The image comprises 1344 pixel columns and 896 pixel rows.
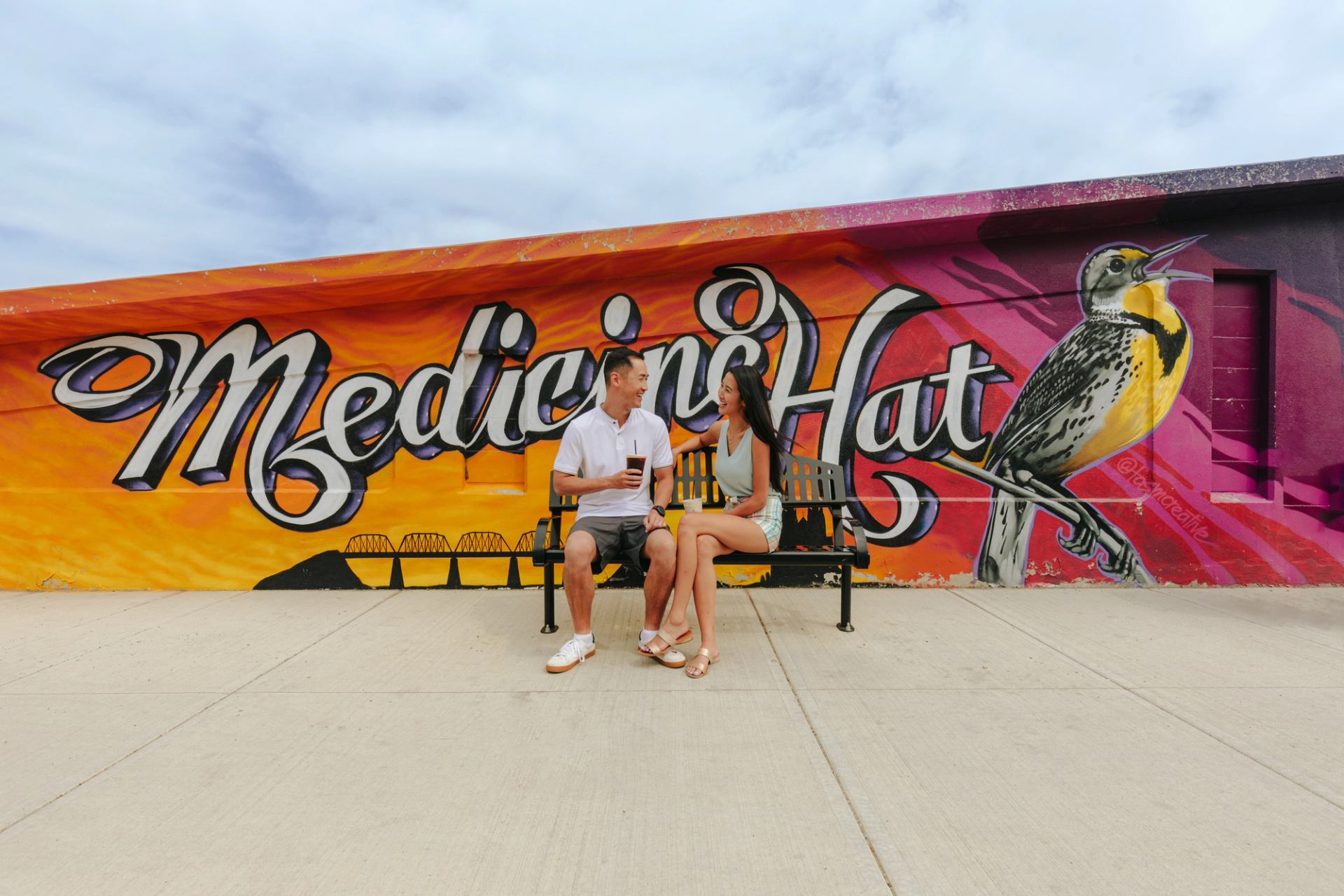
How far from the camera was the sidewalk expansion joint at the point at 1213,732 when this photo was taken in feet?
7.09

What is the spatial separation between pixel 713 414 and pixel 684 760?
315 cm

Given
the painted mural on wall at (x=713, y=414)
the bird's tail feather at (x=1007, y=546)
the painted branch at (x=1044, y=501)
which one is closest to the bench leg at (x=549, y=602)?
the painted mural on wall at (x=713, y=414)

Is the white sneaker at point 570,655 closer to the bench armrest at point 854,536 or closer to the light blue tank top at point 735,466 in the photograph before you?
the light blue tank top at point 735,466

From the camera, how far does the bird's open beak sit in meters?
5.00

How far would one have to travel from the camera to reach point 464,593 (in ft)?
16.3

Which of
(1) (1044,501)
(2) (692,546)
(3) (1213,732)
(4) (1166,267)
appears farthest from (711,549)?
(4) (1166,267)

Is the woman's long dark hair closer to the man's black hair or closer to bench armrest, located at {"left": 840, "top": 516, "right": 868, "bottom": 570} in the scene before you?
the man's black hair

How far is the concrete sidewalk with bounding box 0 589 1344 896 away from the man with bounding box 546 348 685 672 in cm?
27

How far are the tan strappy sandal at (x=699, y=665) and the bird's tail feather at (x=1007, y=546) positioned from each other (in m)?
2.82

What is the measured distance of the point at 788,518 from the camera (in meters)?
4.86

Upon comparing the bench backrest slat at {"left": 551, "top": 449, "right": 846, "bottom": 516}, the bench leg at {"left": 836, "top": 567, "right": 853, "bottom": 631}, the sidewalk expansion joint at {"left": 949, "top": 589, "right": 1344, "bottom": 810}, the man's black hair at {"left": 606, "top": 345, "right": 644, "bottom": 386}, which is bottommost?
the sidewalk expansion joint at {"left": 949, "top": 589, "right": 1344, "bottom": 810}

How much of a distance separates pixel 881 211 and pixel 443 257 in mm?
3287

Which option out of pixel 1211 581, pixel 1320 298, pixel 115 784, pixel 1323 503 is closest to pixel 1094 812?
pixel 115 784
